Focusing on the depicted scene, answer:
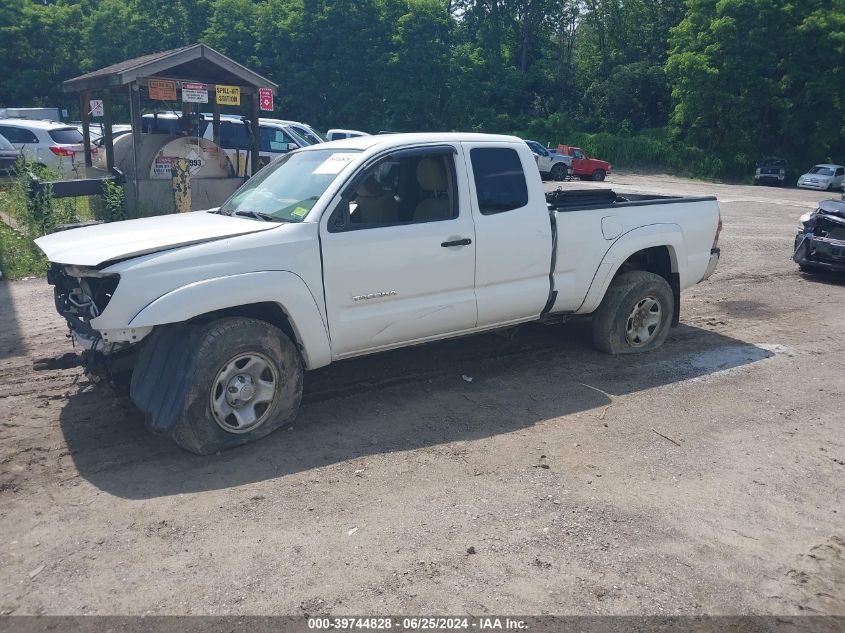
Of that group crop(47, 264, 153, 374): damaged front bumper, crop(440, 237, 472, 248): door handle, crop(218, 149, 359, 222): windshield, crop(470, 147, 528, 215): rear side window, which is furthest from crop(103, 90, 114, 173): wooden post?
crop(440, 237, 472, 248): door handle

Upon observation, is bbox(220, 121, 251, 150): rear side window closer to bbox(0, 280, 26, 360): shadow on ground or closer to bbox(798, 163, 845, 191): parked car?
bbox(0, 280, 26, 360): shadow on ground

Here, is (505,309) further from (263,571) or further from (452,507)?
(263,571)

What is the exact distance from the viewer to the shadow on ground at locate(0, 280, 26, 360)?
6.75 meters

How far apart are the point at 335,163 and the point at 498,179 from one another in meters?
1.33

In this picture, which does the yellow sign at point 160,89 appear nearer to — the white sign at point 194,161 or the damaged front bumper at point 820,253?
the white sign at point 194,161

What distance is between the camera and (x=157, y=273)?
179 inches

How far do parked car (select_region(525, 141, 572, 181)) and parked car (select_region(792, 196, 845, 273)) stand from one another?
2098 cm

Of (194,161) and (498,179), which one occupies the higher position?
(194,161)

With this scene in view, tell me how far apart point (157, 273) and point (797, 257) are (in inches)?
382

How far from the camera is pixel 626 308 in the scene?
6.90 m


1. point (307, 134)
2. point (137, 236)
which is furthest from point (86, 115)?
point (137, 236)

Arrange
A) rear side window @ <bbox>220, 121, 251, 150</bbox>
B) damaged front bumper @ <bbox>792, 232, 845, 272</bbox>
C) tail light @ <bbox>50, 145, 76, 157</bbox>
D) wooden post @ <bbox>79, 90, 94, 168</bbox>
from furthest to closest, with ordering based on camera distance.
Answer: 1. tail light @ <bbox>50, 145, 76, 157</bbox>
2. rear side window @ <bbox>220, 121, 251, 150</bbox>
3. wooden post @ <bbox>79, 90, 94, 168</bbox>
4. damaged front bumper @ <bbox>792, 232, 845, 272</bbox>

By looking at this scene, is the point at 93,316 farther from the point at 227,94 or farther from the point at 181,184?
the point at 227,94

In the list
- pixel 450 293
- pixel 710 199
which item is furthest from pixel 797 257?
pixel 450 293
